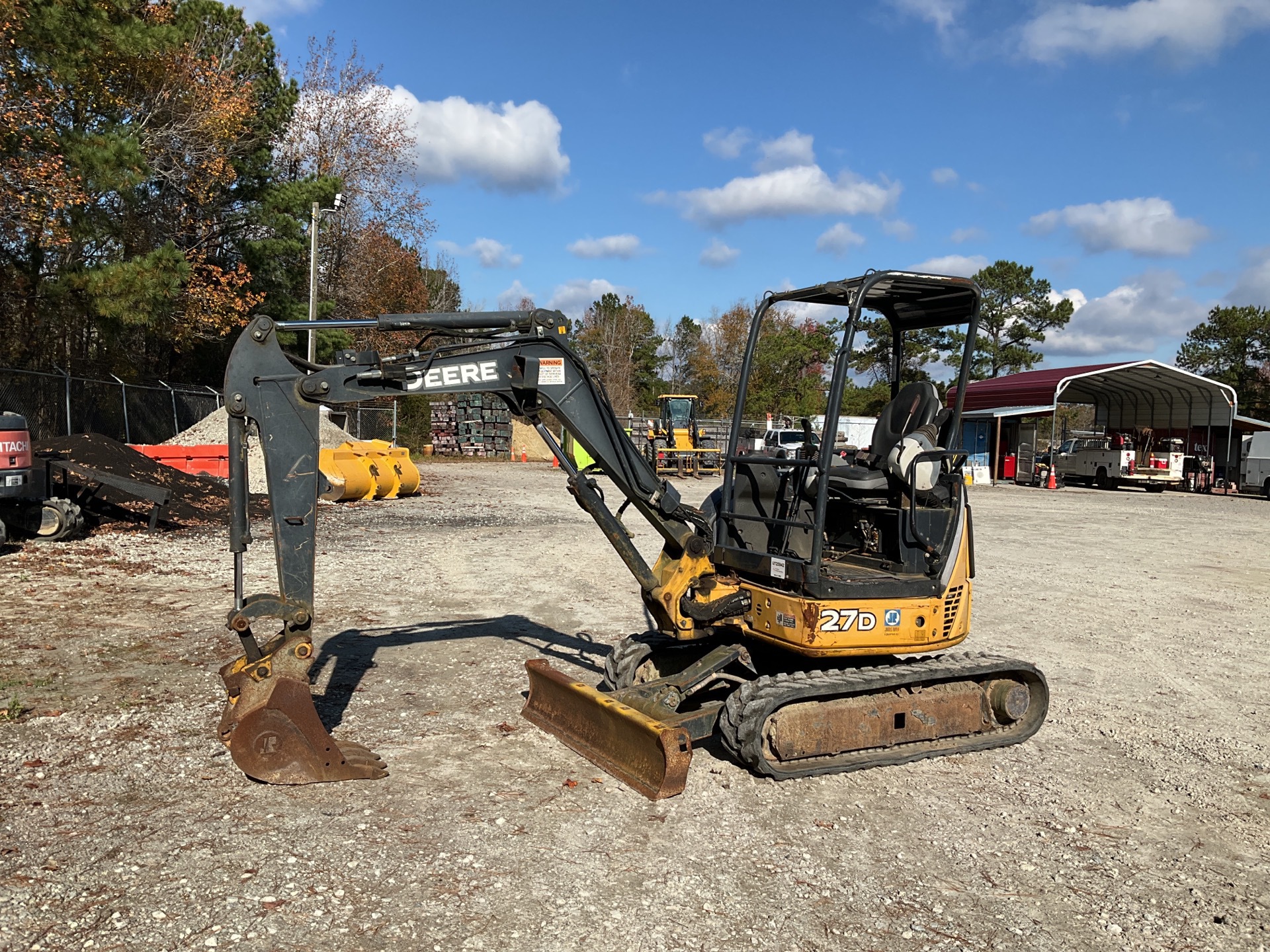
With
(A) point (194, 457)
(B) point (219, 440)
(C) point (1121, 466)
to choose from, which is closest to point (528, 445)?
(B) point (219, 440)

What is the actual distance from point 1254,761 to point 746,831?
3667mm

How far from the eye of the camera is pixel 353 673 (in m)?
7.91

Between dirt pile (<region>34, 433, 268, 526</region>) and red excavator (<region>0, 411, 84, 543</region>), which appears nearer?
red excavator (<region>0, 411, 84, 543</region>)

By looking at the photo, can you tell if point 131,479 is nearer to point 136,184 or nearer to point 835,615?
point 136,184

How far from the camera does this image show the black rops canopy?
6.39 meters

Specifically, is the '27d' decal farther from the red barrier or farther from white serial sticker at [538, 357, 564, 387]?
the red barrier

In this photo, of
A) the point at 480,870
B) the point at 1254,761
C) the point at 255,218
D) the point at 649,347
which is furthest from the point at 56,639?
the point at 649,347

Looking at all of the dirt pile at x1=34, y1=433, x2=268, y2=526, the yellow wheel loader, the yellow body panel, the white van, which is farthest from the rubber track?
the white van

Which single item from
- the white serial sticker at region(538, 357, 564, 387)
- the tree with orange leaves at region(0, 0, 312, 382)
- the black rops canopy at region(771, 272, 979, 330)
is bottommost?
the white serial sticker at region(538, 357, 564, 387)

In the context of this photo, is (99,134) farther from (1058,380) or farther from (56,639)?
(1058,380)

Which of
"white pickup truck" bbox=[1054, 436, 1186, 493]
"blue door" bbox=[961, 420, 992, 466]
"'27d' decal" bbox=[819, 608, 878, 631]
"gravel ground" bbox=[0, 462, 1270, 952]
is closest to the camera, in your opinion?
"gravel ground" bbox=[0, 462, 1270, 952]

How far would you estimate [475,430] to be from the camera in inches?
1774

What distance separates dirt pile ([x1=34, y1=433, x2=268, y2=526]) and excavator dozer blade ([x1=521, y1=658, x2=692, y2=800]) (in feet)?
34.5

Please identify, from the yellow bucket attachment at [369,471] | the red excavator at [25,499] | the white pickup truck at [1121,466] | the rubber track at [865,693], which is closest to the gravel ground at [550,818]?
the rubber track at [865,693]
